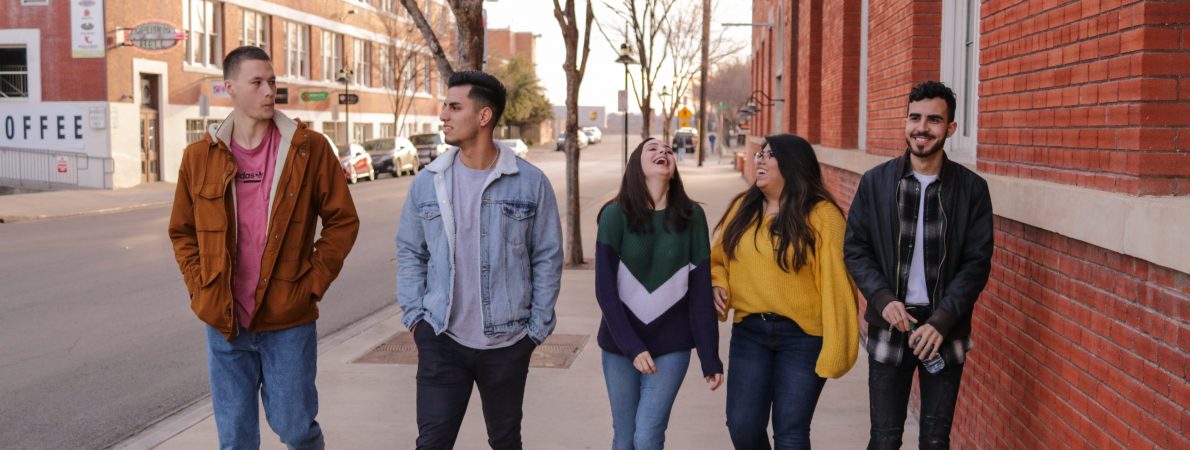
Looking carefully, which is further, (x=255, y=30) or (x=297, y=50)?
(x=297, y=50)

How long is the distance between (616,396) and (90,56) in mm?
30227

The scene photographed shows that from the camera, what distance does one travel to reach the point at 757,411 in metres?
4.75

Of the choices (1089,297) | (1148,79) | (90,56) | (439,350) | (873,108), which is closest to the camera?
(1148,79)

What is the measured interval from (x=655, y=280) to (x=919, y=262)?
3.26 ft

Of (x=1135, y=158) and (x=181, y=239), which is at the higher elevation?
(x=1135, y=158)

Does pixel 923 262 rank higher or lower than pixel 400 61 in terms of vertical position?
lower

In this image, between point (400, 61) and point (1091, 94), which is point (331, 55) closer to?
point (400, 61)

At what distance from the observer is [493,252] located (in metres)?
4.41

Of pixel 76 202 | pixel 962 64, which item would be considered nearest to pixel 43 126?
pixel 76 202

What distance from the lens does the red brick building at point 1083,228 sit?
11.3ft

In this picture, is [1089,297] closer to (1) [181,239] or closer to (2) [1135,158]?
(2) [1135,158]

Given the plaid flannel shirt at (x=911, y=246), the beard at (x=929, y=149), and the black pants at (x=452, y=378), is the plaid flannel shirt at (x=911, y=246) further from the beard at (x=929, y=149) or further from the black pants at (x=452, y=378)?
the black pants at (x=452, y=378)

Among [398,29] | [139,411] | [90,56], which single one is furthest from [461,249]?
[398,29]

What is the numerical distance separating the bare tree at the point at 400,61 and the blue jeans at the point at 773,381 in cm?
4994
